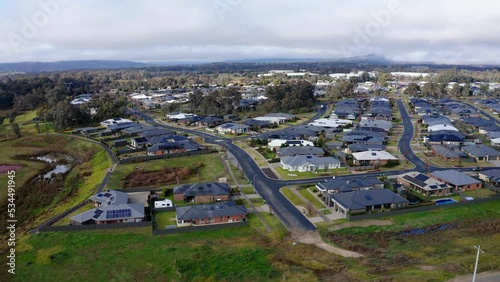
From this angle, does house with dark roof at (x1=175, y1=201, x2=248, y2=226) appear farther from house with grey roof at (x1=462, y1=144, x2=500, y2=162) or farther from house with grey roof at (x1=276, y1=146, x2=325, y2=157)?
house with grey roof at (x1=462, y1=144, x2=500, y2=162)

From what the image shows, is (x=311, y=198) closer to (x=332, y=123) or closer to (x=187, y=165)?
(x=187, y=165)

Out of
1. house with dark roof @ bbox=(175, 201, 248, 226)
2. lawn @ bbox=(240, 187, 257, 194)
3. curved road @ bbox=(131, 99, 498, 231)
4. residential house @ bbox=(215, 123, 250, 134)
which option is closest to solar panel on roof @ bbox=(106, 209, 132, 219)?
house with dark roof @ bbox=(175, 201, 248, 226)

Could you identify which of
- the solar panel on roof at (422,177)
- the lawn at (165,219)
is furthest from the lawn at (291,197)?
the solar panel on roof at (422,177)

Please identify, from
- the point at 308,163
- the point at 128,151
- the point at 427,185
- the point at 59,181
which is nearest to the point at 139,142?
the point at 128,151

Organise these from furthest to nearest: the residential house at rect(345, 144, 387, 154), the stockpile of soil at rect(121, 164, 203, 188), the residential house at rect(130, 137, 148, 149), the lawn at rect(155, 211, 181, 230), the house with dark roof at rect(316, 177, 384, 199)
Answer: the residential house at rect(130, 137, 148, 149)
the residential house at rect(345, 144, 387, 154)
the stockpile of soil at rect(121, 164, 203, 188)
the house with dark roof at rect(316, 177, 384, 199)
the lawn at rect(155, 211, 181, 230)

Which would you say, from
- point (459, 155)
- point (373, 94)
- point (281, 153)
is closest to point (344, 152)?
point (281, 153)

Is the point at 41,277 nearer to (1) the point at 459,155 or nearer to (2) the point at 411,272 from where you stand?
(2) the point at 411,272

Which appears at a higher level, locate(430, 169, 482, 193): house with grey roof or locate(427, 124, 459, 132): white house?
locate(427, 124, 459, 132): white house
